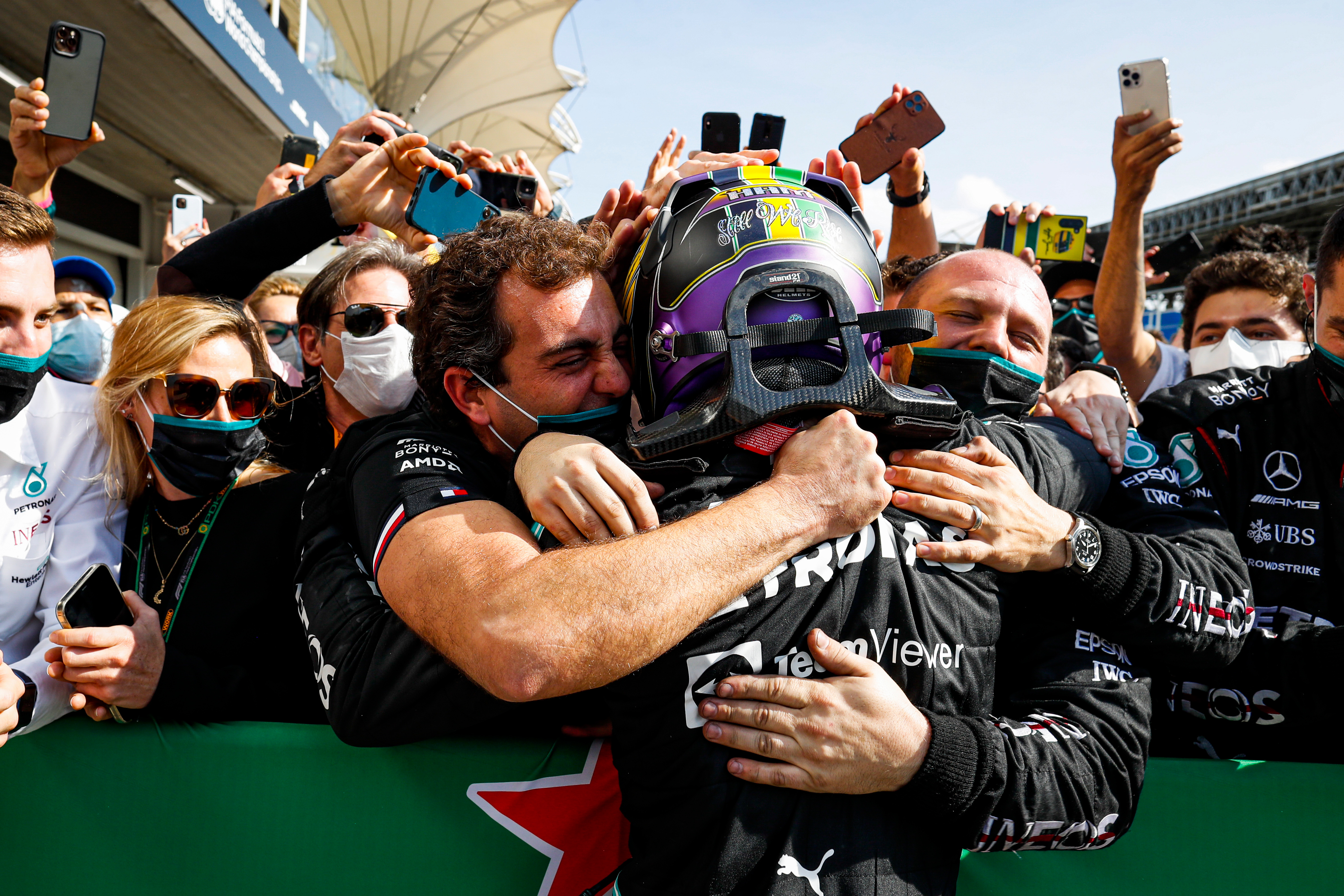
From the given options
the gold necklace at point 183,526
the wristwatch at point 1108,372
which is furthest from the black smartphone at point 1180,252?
the gold necklace at point 183,526

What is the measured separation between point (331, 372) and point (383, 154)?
87 centimetres

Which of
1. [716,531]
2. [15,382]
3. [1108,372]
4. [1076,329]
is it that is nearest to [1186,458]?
[1108,372]

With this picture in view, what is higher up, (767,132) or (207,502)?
(767,132)

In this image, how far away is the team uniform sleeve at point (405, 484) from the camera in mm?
1651

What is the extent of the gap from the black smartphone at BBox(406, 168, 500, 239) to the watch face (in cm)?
193

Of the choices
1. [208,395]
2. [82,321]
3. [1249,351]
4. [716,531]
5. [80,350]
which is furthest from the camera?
[82,321]

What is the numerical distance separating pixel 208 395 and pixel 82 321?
2187 millimetres

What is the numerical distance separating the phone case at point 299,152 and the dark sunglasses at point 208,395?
2.17 meters

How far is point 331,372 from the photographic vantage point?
321 cm

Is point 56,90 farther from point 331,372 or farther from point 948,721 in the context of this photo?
point 948,721

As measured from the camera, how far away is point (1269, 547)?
7.25 ft

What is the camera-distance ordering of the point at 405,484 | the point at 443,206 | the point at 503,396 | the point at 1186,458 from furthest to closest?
the point at 443,206 → the point at 1186,458 → the point at 503,396 → the point at 405,484

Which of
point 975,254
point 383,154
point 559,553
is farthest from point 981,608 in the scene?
point 383,154

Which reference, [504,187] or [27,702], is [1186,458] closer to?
[504,187]
